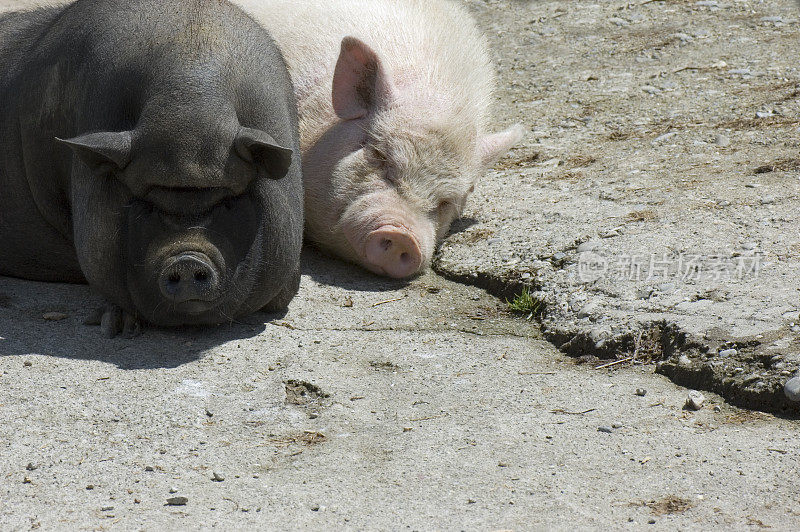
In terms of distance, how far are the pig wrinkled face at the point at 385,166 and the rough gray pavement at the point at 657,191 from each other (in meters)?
0.29

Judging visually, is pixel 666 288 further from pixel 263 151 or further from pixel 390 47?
pixel 390 47

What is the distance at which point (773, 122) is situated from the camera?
6.59 m

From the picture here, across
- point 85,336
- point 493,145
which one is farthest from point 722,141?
point 85,336

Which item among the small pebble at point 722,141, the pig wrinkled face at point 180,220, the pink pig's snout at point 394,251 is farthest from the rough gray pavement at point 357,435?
the small pebble at point 722,141

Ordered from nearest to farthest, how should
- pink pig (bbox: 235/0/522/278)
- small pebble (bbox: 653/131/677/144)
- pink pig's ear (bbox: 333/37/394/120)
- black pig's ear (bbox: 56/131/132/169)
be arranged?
black pig's ear (bbox: 56/131/132/169), pink pig (bbox: 235/0/522/278), pink pig's ear (bbox: 333/37/394/120), small pebble (bbox: 653/131/677/144)

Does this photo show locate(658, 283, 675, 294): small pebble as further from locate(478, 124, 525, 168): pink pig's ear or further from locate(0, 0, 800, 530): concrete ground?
locate(478, 124, 525, 168): pink pig's ear

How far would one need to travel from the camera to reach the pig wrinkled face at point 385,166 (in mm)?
5379

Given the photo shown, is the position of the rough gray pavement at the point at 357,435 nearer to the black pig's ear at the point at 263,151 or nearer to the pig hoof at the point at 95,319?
the pig hoof at the point at 95,319

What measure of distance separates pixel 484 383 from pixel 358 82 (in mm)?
2223

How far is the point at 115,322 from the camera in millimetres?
4391

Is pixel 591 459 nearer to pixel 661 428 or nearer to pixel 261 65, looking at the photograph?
pixel 661 428

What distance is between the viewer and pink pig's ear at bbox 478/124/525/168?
602 cm

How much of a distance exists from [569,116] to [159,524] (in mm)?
5099

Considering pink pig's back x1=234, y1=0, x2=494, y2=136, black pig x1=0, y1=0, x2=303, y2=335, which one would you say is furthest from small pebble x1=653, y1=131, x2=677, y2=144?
black pig x1=0, y1=0, x2=303, y2=335
